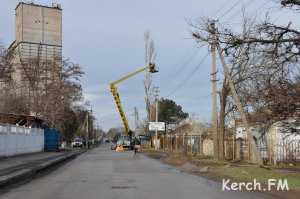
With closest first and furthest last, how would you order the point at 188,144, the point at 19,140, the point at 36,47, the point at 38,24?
the point at 19,140, the point at 188,144, the point at 38,24, the point at 36,47

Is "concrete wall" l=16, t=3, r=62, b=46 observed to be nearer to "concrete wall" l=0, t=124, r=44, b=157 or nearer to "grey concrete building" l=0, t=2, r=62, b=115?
"grey concrete building" l=0, t=2, r=62, b=115

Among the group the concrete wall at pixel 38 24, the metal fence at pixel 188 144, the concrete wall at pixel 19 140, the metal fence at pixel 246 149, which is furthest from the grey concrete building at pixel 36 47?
the metal fence at pixel 246 149

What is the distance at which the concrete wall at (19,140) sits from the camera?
37.8 meters

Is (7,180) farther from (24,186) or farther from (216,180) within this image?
(216,180)

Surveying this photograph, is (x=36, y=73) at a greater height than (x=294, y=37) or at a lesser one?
greater

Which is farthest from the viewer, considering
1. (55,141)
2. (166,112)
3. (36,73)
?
(166,112)

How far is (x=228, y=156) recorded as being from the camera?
40.8 metres

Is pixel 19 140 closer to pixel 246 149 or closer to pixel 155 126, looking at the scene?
pixel 246 149

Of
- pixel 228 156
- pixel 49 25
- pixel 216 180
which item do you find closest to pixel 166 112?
pixel 49 25

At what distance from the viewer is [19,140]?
145 ft

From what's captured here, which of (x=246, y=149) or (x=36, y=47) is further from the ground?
(x=36, y=47)

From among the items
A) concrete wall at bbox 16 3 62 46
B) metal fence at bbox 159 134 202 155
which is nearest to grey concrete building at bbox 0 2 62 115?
concrete wall at bbox 16 3 62 46

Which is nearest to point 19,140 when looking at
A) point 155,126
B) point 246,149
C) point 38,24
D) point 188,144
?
point 246,149

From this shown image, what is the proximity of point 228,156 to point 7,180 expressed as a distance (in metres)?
23.3
